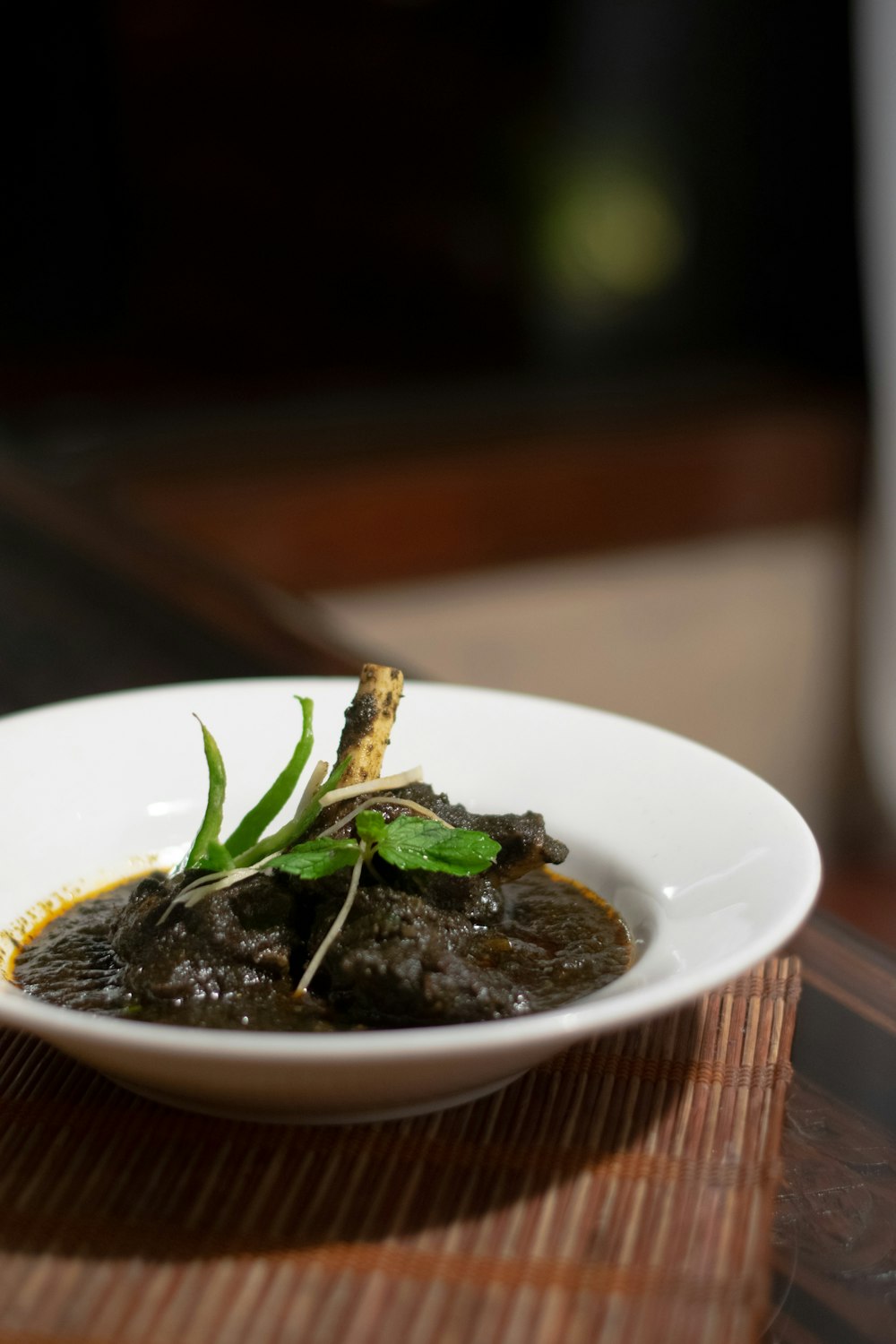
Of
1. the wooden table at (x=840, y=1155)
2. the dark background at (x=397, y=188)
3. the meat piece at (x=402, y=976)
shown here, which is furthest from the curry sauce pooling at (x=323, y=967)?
the dark background at (x=397, y=188)

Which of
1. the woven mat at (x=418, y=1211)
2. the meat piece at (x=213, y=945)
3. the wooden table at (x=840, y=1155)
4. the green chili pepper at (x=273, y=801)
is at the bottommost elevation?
the wooden table at (x=840, y=1155)

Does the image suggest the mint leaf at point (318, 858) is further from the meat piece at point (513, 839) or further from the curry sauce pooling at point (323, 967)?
the meat piece at point (513, 839)

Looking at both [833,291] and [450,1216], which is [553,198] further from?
[450,1216]

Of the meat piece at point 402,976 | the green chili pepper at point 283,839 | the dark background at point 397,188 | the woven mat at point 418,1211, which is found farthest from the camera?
the dark background at point 397,188

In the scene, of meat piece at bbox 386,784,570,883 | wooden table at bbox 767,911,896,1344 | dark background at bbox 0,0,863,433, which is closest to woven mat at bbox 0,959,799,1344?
wooden table at bbox 767,911,896,1344

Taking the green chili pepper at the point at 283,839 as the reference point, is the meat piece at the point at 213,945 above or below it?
below

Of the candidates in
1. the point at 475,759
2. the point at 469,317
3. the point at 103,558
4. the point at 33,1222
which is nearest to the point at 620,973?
the point at 475,759

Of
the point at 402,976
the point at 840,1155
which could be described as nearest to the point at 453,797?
the point at 402,976
